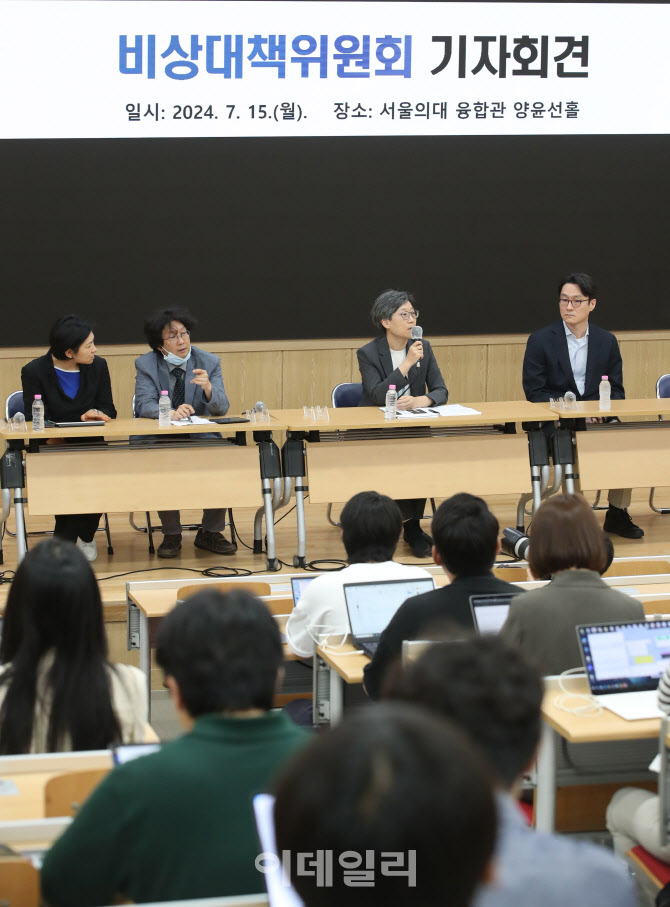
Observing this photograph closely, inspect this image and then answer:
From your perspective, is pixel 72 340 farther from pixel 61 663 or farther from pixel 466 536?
pixel 61 663

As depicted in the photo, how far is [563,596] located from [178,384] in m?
3.23

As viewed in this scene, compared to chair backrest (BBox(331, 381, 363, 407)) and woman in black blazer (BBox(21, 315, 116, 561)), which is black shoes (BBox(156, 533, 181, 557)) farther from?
chair backrest (BBox(331, 381, 363, 407))

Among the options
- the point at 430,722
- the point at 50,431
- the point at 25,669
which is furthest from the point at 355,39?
the point at 430,722

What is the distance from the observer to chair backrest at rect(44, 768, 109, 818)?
1.71m

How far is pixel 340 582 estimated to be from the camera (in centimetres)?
310

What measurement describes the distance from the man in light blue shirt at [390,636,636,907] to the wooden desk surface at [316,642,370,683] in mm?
1621

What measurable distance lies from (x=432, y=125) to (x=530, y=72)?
730 mm

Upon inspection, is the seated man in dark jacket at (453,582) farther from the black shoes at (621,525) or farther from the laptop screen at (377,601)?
the black shoes at (621,525)

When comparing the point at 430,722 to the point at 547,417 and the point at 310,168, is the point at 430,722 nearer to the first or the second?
the point at 547,417

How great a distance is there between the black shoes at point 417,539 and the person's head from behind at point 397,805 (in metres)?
4.51

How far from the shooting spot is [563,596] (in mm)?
2627

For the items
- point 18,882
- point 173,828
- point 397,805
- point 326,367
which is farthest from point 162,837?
point 326,367

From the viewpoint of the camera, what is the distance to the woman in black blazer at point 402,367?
18.0 feet

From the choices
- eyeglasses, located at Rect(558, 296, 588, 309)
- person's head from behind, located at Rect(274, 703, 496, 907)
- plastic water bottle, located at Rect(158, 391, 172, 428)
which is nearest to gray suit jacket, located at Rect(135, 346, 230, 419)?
plastic water bottle, located at Rect(158, 391, 172, 428)
